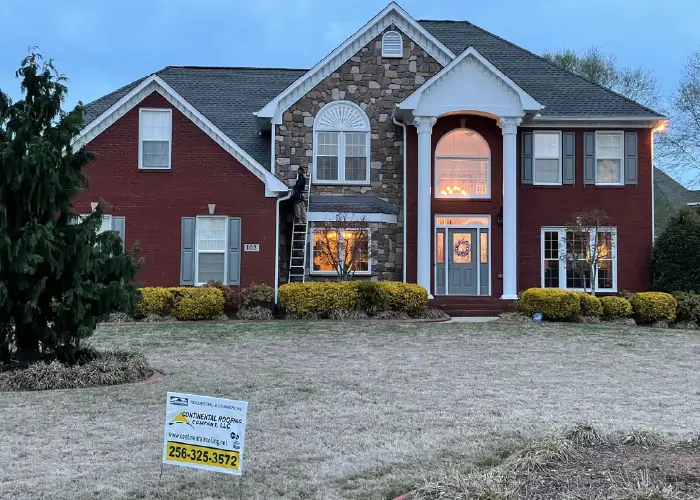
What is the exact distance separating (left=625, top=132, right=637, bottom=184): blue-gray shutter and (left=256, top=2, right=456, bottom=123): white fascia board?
5775 mm

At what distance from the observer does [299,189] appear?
707 inches

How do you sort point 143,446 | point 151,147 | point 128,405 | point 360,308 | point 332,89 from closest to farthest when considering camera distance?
point 143,446, point 128,405, point 360,308, point 151,147, point 332,89

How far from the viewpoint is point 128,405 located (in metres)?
7.37

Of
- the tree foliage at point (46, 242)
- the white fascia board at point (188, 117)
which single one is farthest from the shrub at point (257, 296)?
the tree foliage at point (46, 242)

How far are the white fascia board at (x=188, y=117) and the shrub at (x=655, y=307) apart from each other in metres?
9.34

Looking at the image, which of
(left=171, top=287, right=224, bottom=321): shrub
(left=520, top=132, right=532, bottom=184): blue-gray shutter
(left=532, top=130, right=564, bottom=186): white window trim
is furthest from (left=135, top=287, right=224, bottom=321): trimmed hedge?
(left=532, top=130, right=564, bottom=186): white window trim

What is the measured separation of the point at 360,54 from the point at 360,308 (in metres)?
7.74

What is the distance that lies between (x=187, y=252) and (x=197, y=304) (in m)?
2.37

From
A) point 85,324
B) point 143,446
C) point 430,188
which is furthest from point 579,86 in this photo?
point 143,446

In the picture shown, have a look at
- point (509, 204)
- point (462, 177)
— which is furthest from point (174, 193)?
point (509, 204)

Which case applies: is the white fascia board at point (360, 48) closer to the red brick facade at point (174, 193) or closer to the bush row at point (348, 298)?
the red brick facade at point (174, 193)

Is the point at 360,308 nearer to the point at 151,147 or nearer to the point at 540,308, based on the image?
the point at 540,308

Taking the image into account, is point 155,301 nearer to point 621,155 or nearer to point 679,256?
point 621,155

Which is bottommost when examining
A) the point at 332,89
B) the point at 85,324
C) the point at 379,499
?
the point at 379,499
